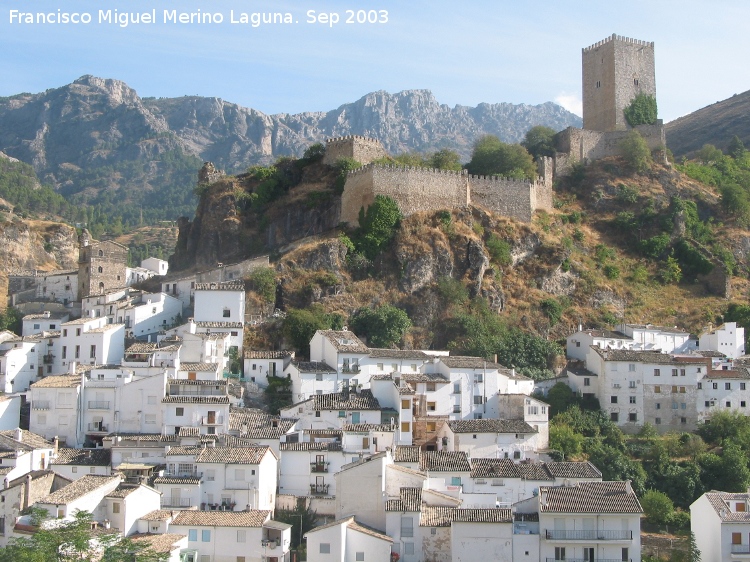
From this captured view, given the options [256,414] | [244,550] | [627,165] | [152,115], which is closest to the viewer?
[244,550]

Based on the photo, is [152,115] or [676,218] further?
[152,115]

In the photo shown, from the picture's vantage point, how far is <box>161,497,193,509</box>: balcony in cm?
3997

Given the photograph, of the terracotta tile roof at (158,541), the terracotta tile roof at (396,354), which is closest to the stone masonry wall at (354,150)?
the terracotta tile roof at (396,354)

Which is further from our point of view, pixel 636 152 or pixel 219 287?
pixel 636 152

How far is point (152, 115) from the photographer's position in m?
181

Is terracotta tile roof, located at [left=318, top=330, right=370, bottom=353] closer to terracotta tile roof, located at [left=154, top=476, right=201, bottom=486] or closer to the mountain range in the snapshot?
terracotta tile roof, located at [left=154, top=476, right=201, bottom=486]

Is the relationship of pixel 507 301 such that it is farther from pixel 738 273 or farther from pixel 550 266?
pixel 738 273

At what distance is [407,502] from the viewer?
1513 inches

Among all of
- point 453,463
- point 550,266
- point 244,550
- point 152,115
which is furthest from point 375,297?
point 152,115

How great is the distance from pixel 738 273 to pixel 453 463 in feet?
114

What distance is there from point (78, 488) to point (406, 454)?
13.3m

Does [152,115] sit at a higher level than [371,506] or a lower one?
higher

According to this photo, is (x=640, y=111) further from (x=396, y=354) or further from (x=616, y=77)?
(x=396, y=354)

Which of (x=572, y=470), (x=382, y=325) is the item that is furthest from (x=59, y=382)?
(x=572, y=470)
